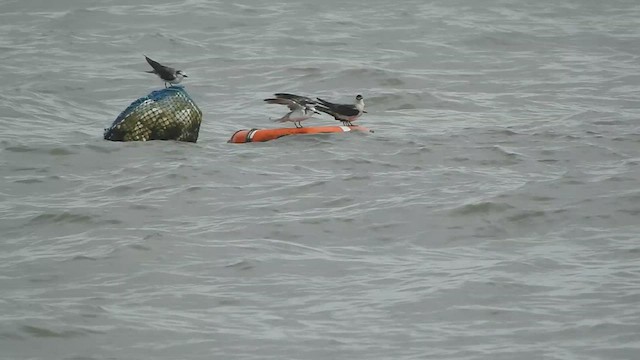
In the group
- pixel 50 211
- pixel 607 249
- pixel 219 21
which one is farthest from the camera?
pixel 219 21

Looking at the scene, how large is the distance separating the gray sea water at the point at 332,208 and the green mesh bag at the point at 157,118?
0.70 feet

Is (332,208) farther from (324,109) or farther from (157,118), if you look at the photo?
(157,118)

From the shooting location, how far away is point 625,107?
57.0 feet

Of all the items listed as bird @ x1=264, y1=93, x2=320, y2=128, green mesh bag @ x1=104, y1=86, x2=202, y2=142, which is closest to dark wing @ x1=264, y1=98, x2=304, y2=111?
bird @ x1=264, y1=93, x2=320, y2=128

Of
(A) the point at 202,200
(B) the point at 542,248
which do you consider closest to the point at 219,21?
(A) the point at 202,200

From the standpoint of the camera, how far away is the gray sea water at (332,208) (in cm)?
827

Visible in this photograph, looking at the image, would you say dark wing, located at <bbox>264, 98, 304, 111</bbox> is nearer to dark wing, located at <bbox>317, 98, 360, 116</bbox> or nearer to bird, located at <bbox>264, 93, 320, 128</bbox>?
bird, located at <bbox>264, 93, 320, 128</bbox>

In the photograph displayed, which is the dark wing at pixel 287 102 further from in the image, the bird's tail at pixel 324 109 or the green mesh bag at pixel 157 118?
the green mesh bag at pixel 157 118

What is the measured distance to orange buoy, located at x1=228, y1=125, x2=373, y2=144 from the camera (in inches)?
595

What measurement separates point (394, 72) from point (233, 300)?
1204cm

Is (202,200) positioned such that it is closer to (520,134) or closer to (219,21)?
(520,134)

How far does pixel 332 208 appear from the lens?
38.4 ft

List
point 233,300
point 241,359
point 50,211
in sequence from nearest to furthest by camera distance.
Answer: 1. point 241,359
2. point 233,300
3. point 50,211

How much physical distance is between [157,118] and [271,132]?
1322mm
